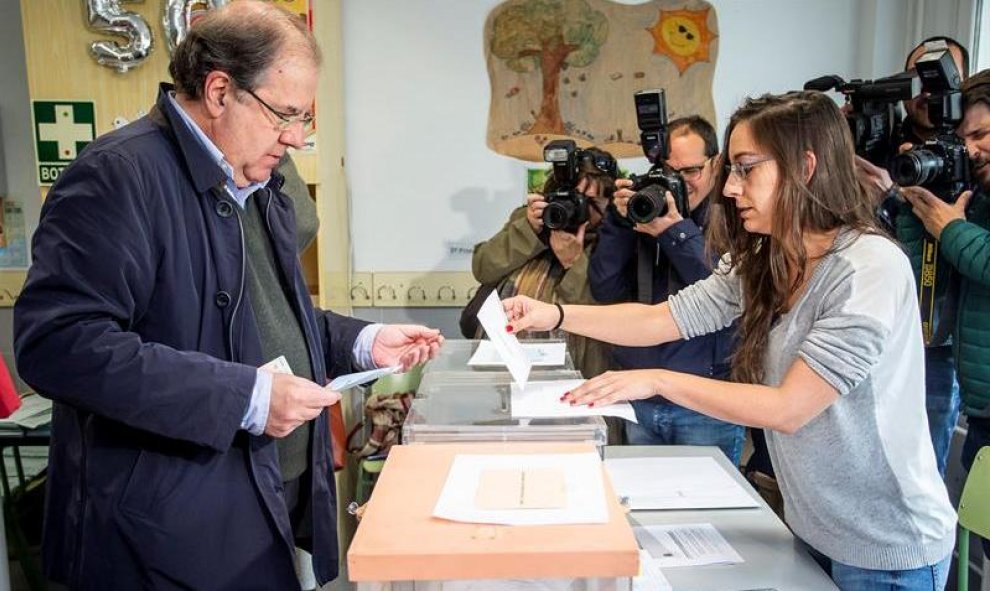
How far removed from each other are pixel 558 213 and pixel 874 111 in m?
0.86

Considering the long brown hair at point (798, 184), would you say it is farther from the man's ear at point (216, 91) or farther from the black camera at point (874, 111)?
the man's ear at point (216, 91)

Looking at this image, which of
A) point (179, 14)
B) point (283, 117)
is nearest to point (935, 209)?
point (283, 117)

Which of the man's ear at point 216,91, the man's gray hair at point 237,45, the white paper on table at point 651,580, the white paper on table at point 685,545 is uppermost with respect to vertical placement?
the man's gray hair at point 237,45

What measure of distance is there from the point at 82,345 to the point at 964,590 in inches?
64.8

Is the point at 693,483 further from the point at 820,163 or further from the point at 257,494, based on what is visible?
the point at 257,494

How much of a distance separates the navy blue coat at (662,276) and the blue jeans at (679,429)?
3cm

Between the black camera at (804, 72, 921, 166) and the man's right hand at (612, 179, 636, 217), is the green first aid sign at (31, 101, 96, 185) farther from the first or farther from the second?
the black camera at (804, 72, 921, 166)

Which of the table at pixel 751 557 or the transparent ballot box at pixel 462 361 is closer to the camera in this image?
the table at pixel 751 557

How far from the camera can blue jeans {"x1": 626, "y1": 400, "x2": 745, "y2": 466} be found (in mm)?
2023

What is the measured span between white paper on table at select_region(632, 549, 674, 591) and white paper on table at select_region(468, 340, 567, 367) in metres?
0.40

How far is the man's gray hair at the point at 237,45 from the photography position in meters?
1.08

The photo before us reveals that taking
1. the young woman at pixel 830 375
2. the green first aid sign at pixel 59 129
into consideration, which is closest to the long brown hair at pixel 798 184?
the young woman at pixel 830 375

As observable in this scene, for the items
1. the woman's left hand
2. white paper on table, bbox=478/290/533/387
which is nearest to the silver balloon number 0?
white paper on table, bbox=478/290/533/387

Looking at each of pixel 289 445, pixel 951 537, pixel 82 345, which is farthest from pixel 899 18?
pixel 82 345
